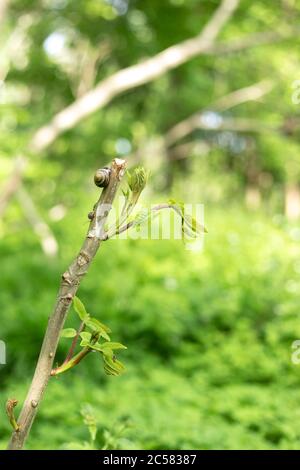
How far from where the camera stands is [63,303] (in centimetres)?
116

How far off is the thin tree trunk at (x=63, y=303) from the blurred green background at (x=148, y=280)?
0.72m

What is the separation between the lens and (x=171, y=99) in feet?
57.2

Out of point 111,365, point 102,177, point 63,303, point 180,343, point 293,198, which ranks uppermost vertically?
point 293,198

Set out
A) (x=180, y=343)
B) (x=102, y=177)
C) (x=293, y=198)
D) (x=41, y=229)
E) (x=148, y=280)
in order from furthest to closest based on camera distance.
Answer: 1. (x=293, y=198)
2. (x=41, y=229)
3. (x=148, y=280)
4. (x=180, y=343)
5. (x=102, y=177)

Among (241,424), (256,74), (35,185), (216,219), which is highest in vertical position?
(256,74)

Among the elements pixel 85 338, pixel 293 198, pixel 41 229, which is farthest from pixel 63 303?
pixel 293 198

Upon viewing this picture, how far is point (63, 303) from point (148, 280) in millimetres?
5629

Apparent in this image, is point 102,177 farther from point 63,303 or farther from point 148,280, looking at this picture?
point 148,280

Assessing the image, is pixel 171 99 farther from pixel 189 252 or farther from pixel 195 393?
pixel 195 393

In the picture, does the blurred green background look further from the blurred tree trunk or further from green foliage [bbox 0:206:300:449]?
the blurred tree trunk

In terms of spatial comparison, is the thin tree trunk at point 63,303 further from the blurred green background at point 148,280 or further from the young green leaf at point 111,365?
the blurred green background at point 148,280

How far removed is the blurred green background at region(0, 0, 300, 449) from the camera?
3619mm
